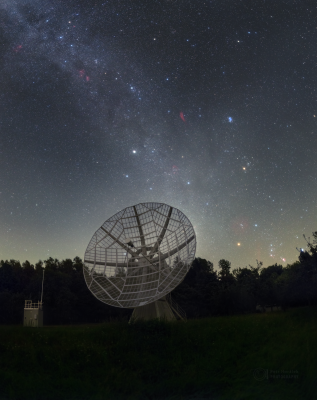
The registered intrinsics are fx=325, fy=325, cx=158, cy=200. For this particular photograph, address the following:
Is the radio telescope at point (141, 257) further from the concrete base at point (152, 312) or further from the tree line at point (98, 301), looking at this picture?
the tree line at point (98, 301)

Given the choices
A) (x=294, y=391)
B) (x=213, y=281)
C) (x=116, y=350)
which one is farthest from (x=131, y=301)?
(x=213, y=281)

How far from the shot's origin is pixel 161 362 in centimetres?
1345

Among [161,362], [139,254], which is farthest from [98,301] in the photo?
[161,362]

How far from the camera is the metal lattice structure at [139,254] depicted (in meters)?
18.1

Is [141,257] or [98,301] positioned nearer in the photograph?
[141,257]

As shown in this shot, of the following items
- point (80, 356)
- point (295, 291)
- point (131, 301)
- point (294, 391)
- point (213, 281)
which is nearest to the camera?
point (294, 391)

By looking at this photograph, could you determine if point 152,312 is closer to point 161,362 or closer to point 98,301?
point 161,362

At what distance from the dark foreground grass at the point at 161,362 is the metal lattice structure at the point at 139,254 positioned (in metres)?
2.22

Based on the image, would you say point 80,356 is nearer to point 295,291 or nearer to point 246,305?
point 295,291

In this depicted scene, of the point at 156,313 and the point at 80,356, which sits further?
the point at 156,313

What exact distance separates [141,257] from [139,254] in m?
0.80

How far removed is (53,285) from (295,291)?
2927 centimetres

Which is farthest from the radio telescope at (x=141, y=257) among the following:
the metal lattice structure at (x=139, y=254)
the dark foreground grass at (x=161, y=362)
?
the dark foreground grass at (x=161, y=362)

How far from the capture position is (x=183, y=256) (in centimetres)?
1844
